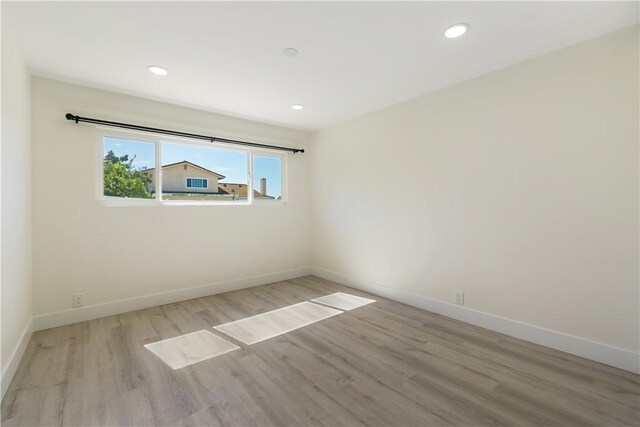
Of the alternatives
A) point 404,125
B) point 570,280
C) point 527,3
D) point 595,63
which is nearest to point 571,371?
point 570,280

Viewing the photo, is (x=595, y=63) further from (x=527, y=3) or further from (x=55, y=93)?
(x=55, y=93)

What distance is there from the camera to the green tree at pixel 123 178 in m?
3.15

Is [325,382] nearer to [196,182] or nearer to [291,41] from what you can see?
[291,41]

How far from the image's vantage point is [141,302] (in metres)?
3.29

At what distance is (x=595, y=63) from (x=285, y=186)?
3760 millimetres

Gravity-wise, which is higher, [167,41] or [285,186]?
[167,41]

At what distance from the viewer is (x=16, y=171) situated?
2.16 m

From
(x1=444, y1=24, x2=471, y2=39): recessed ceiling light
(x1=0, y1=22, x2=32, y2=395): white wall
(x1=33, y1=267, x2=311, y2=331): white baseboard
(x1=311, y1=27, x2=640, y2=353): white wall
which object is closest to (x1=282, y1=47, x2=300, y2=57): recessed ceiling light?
(x1=444, y1=24, x2=471, y2=39): recessed ceiling light

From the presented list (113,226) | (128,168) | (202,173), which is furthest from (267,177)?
(113,226)

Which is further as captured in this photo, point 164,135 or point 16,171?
point 164,135

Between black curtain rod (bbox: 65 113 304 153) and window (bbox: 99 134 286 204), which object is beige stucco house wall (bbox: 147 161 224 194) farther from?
black curtain rod (bbox: 65 113 304 153)

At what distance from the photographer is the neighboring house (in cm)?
357

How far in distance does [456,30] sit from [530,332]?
2.57 meters

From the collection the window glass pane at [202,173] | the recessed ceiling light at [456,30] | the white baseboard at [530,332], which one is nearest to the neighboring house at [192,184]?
the window glass pane at [202,173]
